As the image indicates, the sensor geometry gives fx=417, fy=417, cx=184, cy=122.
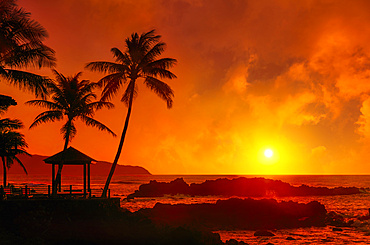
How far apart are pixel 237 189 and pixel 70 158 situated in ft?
292

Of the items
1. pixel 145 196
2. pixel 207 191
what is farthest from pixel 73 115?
pixel 207 191

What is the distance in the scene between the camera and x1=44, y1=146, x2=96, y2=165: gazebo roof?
112 ft

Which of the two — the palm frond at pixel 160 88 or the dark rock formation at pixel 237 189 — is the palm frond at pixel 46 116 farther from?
the dark rock formation at pixel 237 189

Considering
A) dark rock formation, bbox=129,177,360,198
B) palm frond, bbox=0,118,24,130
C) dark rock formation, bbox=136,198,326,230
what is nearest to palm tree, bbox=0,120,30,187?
palm frond, bbox=0,118,24,130

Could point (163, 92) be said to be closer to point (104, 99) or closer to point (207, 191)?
point (104, 99)

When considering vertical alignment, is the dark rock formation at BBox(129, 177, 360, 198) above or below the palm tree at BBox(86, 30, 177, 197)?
below

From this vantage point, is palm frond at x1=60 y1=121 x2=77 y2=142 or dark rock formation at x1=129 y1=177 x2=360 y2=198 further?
dark rock formation at x1=129 y1=177 x2=360 y2=198

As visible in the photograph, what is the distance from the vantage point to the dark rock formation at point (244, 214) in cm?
4975

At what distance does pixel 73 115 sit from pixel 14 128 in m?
14.0

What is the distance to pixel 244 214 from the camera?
52750 millimetres

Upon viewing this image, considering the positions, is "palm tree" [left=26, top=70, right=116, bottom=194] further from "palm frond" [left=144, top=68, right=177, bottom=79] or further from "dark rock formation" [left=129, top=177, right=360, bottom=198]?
"dark rock formation" [left=129, top=177, right=360, bottom=198]

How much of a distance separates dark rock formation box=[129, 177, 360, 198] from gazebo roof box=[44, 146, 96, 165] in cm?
7411

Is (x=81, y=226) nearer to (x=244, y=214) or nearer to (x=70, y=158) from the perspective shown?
(x=70, y=158)

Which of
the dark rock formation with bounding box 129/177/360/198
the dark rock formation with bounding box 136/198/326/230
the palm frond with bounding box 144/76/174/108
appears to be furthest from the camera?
the dark rock formation with bounding box 129/177/360/198
